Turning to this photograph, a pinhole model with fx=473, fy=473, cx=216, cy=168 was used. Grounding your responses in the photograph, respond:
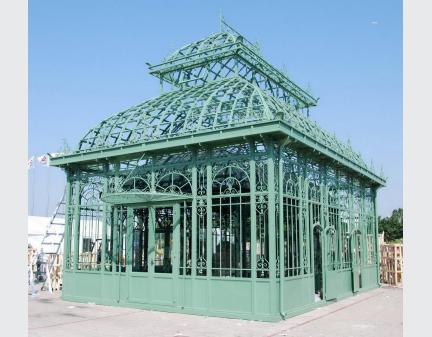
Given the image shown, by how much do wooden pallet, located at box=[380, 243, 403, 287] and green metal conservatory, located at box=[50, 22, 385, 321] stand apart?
166 inches

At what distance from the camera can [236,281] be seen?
12141mm

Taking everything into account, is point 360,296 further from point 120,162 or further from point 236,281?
point 120,162

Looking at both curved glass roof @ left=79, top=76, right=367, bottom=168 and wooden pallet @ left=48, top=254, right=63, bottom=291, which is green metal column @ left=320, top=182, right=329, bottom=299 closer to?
curved glass roof @ left=79, top=76, right=367, bottom=168

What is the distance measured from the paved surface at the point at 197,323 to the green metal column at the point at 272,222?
0.89 m

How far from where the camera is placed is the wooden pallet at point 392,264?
22.0 metres

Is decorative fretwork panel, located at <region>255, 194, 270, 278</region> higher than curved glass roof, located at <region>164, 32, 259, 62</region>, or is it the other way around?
curved glass roof, located at <region>164, 32, 259, 62</region>

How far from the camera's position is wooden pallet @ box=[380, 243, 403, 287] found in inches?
867

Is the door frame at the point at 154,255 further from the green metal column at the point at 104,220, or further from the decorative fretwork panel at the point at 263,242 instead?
the decorative fretwork panel at the point at 263,242

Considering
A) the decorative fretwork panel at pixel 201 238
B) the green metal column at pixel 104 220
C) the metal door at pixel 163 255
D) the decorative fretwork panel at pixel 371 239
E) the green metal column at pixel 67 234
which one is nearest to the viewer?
the decorative fretwork panel at pixel 201 238

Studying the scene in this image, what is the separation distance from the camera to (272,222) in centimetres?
1188

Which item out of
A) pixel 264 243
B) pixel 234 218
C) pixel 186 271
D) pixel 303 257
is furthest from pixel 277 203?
pixel 234 218

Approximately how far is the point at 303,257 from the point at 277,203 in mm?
2254

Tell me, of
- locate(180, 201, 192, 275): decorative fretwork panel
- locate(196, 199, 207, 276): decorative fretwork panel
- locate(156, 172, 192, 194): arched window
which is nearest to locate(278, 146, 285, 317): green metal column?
locate(196, 199, 207, 276): decorative fretwork panel

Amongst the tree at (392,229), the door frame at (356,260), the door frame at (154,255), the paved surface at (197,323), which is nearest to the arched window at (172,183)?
the door frame at (154,255)
